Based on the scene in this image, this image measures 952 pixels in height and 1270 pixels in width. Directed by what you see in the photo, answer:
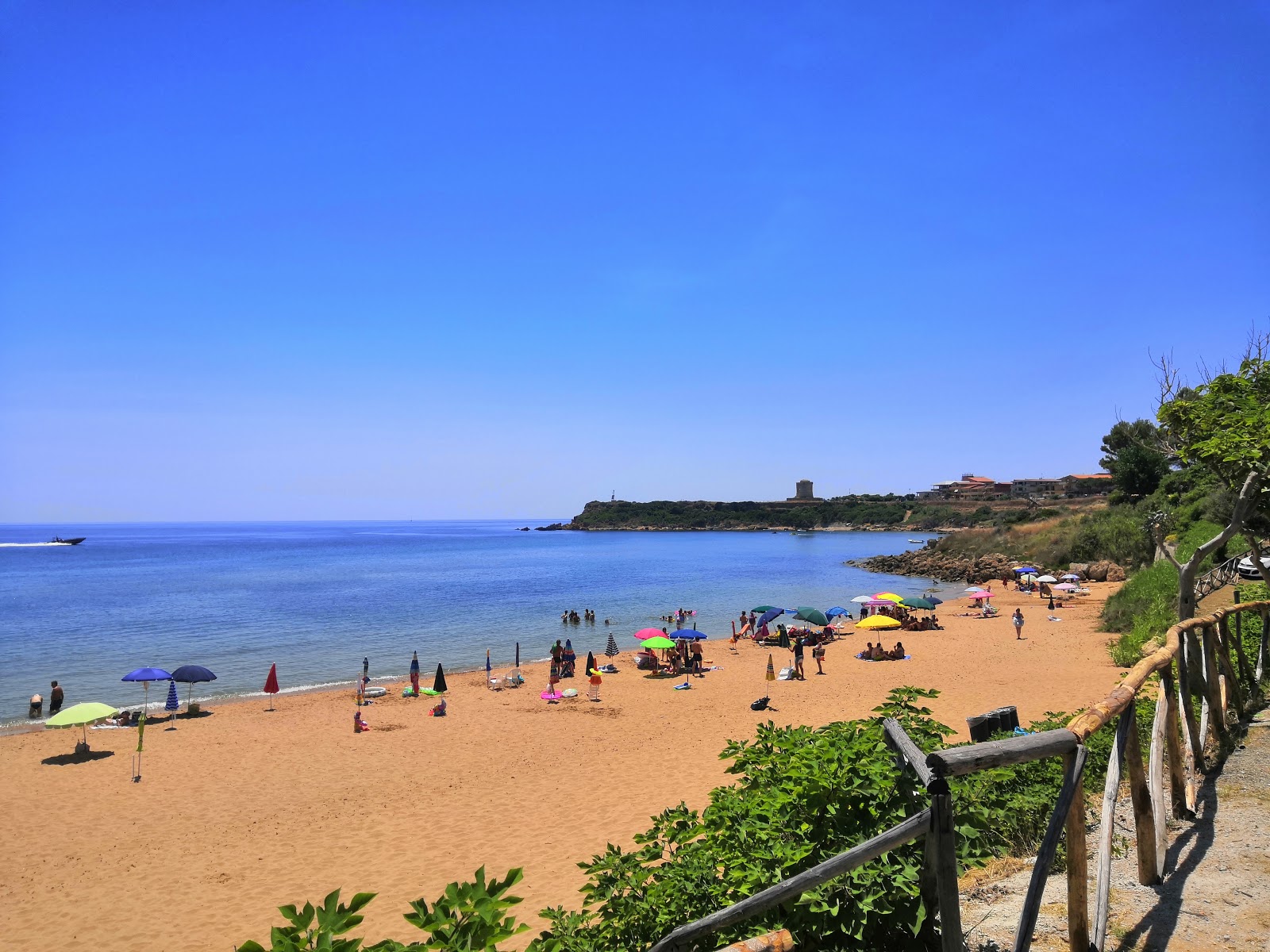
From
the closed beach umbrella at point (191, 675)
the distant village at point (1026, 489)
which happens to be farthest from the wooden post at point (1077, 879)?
the distant village at point (1026, 489)

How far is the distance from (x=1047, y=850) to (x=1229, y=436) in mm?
6340

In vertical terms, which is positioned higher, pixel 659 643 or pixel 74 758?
pixel 659 643

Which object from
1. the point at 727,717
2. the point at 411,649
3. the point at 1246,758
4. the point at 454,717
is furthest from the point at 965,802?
the point at 411,649

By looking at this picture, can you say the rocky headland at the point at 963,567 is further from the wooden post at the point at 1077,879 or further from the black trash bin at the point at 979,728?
the wooden post at the point at 1077,879

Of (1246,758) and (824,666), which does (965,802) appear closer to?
(1246,758)

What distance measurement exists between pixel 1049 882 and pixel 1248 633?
982cm

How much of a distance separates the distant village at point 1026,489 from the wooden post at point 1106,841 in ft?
318

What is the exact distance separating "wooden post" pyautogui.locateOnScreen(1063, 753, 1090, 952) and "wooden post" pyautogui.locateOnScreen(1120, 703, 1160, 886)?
100 centimetres

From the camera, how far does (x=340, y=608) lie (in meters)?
47.5

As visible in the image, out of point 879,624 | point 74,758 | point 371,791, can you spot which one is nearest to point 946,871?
point 371,791

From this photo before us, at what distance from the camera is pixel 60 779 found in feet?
49.3

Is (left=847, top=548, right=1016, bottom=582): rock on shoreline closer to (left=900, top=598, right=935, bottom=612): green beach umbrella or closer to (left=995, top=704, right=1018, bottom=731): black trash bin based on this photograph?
(left=900, top=598, right=935, bottom=612): green beach umbrella

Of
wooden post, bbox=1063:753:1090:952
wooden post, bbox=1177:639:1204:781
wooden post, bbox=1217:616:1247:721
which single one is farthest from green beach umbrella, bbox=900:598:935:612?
wooden post, bbox=1063:753:1090:952

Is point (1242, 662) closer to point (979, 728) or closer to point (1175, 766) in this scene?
point (979, 728)
